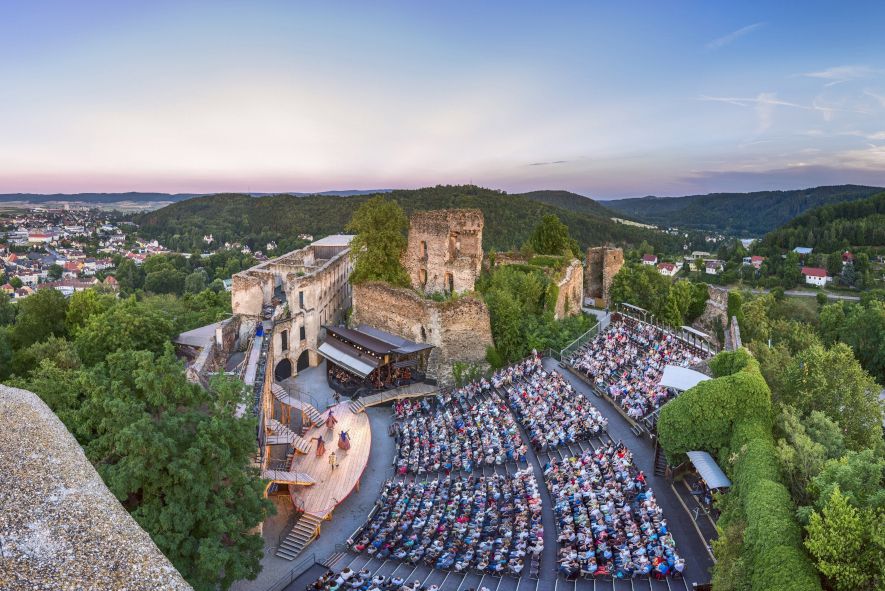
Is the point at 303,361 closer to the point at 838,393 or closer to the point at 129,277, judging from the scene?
the point at 838,393

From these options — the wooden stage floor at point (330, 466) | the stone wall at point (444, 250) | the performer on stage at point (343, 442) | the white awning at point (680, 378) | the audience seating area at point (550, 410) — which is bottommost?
the wooden stage floor at point (330, 466)

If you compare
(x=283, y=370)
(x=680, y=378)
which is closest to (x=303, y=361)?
(x=283, y=370)

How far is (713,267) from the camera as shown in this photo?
359 feet

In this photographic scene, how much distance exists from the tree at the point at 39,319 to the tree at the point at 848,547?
4401 cm

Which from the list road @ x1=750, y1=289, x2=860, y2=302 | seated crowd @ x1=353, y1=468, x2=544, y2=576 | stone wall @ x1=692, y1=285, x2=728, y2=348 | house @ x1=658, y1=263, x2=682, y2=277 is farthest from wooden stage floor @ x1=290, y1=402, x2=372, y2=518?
house @ x1=658, y1=263, x2=682, y2=277

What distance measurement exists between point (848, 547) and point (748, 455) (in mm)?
5185

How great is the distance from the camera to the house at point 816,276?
92062 mm

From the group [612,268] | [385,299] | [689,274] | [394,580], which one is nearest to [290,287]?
[385,299]

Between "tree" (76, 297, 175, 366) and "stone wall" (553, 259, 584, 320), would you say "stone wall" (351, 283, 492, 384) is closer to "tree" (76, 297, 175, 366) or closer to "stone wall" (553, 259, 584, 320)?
"stone wall" (553, 259, 584, 320)

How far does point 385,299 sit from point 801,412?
24634mm

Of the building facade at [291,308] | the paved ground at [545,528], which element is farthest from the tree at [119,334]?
the paved ground at [545,528]

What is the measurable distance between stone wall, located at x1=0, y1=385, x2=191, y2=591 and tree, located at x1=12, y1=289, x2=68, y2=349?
32568 mm

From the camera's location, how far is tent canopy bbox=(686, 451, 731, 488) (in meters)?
16.8

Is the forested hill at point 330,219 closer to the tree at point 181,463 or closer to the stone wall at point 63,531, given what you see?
the tree at point 181,463
